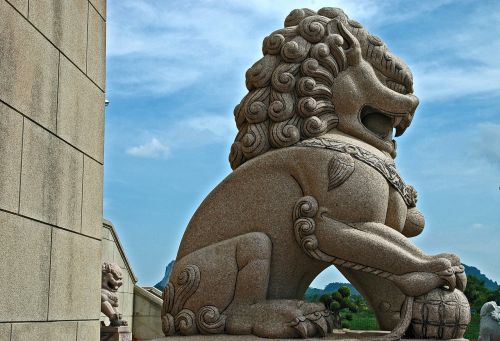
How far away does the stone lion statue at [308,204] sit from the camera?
5.37 metres

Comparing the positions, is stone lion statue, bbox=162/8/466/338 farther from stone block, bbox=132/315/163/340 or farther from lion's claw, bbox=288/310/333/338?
stone block, bbox=132/315/163/340

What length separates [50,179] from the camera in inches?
168

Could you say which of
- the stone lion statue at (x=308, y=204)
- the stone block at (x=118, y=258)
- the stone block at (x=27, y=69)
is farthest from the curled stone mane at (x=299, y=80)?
the stone block at (x=118, y=258)

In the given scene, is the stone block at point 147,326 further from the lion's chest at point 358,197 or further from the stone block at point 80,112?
the stone block at point 80,112

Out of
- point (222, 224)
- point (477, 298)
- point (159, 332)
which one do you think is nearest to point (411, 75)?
point (222, 224)

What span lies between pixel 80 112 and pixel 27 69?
29.7 inches

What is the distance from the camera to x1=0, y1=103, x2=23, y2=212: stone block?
3701mm

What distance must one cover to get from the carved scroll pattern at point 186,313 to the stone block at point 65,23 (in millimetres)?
1831

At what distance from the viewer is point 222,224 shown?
226 inches

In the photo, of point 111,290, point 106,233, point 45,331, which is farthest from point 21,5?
point 106,233

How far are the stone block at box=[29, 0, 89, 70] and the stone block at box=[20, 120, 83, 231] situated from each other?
0.61 metres

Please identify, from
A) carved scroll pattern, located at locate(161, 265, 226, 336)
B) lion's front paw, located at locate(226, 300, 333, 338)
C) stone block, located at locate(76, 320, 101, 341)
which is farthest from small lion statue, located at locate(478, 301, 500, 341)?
stone block, located at locate(76, 320, 101, 341)

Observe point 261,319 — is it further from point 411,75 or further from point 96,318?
point 411,75

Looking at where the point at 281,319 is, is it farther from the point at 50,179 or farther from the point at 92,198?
the point at 50,179
